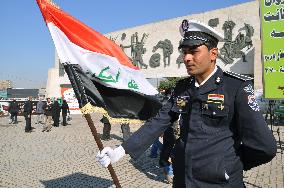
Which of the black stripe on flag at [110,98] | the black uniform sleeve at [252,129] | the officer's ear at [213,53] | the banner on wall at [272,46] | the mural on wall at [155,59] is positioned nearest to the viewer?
the black uniform sleeve at [252,129]

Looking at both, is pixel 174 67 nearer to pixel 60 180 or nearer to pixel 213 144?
pixel 60 180

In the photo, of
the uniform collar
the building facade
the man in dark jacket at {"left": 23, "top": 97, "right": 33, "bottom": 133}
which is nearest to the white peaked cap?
the uniform collar

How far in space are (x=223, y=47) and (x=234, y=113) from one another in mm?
33411

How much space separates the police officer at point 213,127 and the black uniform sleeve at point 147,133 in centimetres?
10

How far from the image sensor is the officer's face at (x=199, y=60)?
2.55 m

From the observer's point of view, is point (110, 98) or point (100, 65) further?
point (100, 65)

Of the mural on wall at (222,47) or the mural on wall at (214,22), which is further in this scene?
the mural on wall at (214,22)

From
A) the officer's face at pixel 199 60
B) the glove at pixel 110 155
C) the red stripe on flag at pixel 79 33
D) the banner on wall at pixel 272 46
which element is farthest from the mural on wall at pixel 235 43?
the glove at pixel 110 155

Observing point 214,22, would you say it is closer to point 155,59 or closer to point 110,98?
point 155,59

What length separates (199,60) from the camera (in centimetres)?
255

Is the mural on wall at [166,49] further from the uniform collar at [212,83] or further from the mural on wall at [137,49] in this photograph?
the uniform collar at [212,83]

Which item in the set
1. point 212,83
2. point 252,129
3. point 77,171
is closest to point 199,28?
point 212,83

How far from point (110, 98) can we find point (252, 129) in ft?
6.79

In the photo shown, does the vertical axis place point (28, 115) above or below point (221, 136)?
below
